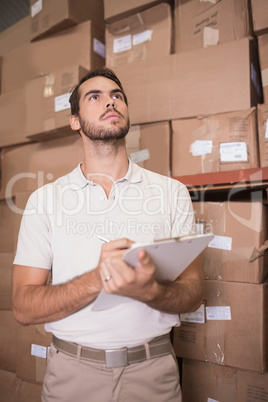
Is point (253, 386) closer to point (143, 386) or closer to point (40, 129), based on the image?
point (143, 386)

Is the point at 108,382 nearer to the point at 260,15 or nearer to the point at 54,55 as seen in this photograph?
the point at 260,15

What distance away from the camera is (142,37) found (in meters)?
1.61

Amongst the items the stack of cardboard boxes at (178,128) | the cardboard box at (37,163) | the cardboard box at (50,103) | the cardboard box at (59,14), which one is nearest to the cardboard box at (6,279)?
the stack of cardboard boxes at (178,128)

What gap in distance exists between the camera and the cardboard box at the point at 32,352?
59.2 inches

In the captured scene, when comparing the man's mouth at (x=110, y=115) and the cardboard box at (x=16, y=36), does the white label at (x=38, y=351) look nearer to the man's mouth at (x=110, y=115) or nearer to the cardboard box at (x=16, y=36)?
the man's mouth at (x=110, y=115)

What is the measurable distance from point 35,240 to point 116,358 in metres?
0.40

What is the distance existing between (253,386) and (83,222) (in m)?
0.88

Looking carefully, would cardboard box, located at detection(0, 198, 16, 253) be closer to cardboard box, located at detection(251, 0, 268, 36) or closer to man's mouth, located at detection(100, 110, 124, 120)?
man's mouth, located at detection(100, 110, 124, 120)

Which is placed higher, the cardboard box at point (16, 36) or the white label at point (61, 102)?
the cardboard box at point (16, 36)

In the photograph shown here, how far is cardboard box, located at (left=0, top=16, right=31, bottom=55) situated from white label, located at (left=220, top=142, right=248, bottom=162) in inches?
55.5

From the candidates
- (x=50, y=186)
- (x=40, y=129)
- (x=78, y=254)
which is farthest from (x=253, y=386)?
(x=40, y=129)

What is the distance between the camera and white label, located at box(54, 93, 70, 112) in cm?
159

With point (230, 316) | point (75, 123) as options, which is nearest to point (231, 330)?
point (230, 316)

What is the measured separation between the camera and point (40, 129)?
5.51 ft
